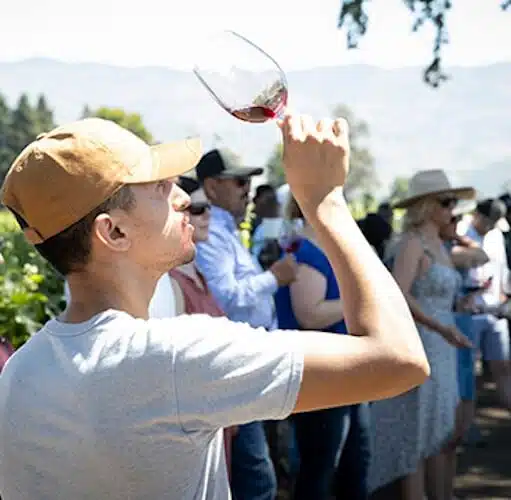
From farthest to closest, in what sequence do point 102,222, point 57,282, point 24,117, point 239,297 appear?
point 24,117 → point 57,282 → point 239,297 → point 102,222

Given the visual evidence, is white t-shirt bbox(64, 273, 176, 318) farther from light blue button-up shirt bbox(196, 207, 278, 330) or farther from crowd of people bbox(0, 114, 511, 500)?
crowd of people bbox(0, 114, 511, 500)

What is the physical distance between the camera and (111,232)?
1.84 metres

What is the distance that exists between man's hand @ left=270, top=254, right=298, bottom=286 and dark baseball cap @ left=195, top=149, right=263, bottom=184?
0.78 meters

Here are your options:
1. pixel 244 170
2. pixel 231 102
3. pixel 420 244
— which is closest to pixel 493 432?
pixel 420 244

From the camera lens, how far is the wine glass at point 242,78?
6.50 feet

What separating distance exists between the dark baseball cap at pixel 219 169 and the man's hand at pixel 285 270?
0.78 meters

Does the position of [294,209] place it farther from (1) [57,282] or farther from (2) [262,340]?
(2) [262,340]

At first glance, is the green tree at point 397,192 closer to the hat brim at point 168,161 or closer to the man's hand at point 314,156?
the hat brim at point 168,161

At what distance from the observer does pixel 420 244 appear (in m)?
5.57

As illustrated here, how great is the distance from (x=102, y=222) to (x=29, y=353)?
0.25 metres

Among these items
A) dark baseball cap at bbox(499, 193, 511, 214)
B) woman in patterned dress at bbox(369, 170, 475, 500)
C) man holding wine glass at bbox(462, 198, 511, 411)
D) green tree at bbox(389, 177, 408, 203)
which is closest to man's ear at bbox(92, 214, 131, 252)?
woman in patterned dress at bbox(369, 170, 475, 500)

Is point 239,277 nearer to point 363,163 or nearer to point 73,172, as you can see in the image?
point 73,172

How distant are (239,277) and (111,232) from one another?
10.7ft

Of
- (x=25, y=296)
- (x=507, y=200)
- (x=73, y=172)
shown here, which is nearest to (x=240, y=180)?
(x=25, y=296)
